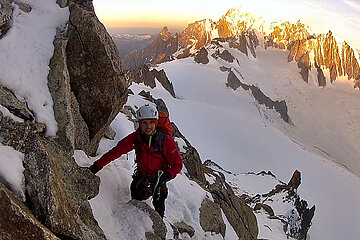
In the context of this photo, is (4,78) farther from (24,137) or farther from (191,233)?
(191,233)

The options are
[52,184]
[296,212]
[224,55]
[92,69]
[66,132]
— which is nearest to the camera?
→ [52,184]

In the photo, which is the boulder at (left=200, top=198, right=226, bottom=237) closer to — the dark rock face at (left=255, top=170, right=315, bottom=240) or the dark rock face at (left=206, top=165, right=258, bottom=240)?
the dark rock face at (left=206, top=165, right=258, bottom=240)

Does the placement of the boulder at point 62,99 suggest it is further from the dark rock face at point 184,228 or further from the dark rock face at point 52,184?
the dark rock face at point 184,228

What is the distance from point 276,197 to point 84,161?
39.4 metres

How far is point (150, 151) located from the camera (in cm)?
727

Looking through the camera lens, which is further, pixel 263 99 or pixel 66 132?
pixel 263 99

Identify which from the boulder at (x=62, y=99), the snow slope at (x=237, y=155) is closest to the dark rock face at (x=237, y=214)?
the snow slope at (x=237, y=155)

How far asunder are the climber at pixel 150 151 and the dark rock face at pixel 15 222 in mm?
3227

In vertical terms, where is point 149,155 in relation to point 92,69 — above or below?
below

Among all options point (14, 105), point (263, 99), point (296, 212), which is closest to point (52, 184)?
point (14, 105)

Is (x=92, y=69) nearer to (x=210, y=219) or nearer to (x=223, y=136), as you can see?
(x=210, y=219)

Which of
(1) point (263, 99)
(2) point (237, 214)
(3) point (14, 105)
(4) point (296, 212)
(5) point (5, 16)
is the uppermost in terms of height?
(5) point (5, 16)

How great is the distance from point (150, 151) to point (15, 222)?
3.62 meters

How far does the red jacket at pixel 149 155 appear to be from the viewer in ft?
23.6
